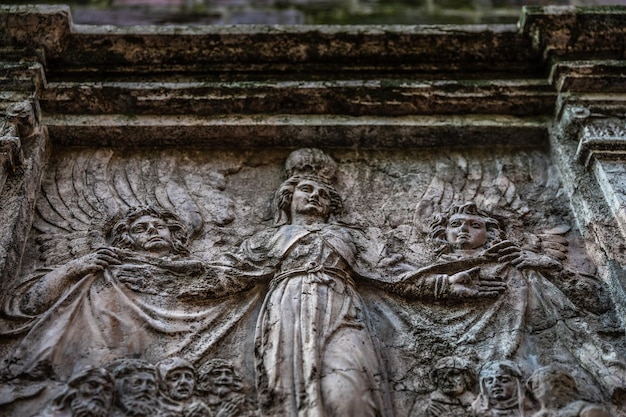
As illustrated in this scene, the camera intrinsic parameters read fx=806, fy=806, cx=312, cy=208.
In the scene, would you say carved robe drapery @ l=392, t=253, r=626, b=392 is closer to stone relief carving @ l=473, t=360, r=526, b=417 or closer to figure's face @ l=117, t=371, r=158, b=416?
stone relief carving @ l=473, t=360, r=526, b=417

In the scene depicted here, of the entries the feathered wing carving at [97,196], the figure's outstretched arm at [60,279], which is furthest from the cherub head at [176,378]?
the feathered wing carving at [97,196]

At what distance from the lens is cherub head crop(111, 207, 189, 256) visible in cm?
413

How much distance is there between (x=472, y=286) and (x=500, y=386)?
64 cm

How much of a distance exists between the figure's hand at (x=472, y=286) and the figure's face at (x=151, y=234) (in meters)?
1.45

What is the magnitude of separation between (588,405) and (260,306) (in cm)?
154

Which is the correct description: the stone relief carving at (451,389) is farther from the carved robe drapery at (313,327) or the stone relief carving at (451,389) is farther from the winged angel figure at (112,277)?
the winged angel figure at (112,277)

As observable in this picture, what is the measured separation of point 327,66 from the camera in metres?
5.19

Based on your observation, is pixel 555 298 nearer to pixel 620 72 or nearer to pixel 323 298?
pixel 323 298

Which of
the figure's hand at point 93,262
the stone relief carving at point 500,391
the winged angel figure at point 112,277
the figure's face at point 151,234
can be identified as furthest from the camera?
the figure's face at point 151,234

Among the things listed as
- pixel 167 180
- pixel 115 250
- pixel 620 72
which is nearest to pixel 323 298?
pixel 115 250

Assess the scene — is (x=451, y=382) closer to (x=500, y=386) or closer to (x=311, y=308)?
(x=500, y=386)

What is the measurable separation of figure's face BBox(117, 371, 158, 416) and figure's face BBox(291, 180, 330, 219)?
1298 millimetres

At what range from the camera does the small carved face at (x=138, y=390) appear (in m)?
3.34

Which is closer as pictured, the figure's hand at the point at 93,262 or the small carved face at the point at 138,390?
the small carved face at the point at 138,390
